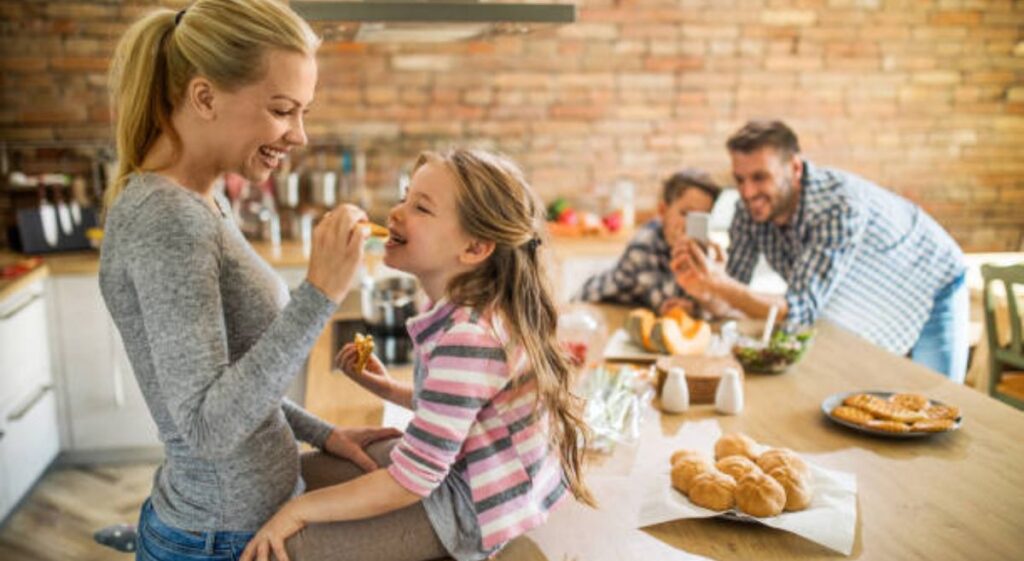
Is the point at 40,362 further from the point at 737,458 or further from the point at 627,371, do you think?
the point at 737,458

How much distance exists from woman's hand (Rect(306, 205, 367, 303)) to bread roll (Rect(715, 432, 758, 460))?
2.60 ft

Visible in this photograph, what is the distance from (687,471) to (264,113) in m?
0.87

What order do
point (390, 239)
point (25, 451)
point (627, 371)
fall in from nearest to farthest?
point (390, 239)
point (627, 371)
point (25, 451)

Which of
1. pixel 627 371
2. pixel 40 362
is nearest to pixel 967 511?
pixel 627 371

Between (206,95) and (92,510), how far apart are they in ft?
8.74

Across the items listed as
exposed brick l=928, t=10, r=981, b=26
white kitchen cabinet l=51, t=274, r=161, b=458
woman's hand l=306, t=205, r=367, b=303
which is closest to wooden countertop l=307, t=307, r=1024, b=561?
woman's hand l=306, t=205, r=367, b=303

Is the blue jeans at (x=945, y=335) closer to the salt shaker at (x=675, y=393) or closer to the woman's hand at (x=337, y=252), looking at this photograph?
the salt shaker at (x=675, y=393)

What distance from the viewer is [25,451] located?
3.32m

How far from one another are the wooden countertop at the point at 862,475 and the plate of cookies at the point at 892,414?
26 mm

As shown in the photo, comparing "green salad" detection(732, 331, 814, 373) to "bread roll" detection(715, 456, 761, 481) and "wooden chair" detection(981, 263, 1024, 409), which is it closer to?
"bread roll" detection(715, 456, 761, 481)

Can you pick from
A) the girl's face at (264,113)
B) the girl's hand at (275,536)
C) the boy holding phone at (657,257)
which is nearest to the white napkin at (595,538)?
the girl's hand at (275,536)

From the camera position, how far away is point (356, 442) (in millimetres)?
1579

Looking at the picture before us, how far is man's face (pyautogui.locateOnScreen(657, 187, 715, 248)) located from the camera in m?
3.07

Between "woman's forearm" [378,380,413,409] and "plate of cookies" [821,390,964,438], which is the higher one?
"woman's forearm" [378,380,413,409]
